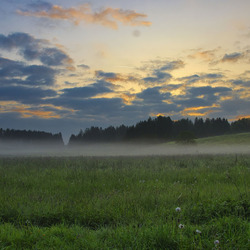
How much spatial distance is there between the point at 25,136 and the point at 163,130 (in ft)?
302

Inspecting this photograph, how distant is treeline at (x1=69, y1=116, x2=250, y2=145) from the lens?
9800cm

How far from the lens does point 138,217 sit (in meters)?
4.65

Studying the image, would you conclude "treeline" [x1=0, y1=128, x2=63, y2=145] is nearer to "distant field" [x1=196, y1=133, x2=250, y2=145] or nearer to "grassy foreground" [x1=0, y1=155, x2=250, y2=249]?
"distant field" [x1=196, y1=133, x2=250, y2=145]

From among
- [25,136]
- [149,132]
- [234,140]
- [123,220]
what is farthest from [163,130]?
[123,220]

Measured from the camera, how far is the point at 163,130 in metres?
99.7

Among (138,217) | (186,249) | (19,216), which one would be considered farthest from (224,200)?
(19,216)

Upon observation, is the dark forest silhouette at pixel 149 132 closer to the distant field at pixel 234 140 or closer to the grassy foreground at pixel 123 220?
the distant field at pixel 234 140

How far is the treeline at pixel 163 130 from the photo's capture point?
98.0 meters

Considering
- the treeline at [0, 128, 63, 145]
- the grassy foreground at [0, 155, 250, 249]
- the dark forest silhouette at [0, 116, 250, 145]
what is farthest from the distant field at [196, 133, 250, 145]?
the treeline at [0, 128, 63, 145]

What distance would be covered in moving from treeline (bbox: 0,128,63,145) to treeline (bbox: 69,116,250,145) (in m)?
23.0

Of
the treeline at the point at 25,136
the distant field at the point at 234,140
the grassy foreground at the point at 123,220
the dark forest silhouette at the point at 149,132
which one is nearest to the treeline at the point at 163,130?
the dark forest silhouette at the point at 149,132

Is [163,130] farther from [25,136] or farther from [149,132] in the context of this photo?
[25,136]

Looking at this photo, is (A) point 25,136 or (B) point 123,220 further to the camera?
(A) point 25,136

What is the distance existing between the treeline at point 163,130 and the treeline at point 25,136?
23.0 meters
